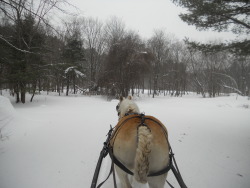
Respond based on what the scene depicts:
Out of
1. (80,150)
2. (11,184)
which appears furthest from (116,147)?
(80,150)

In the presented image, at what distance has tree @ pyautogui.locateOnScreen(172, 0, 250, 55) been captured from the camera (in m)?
4.06

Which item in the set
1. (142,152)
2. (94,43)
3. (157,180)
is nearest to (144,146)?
(142,152)

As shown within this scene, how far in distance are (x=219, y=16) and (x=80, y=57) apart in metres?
23.1

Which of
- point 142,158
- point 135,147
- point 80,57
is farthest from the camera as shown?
point 80,57

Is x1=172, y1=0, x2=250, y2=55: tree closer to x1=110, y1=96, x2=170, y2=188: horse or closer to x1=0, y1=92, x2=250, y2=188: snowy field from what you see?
x1=0, y1=92, x2=250, y2=188: snowy field

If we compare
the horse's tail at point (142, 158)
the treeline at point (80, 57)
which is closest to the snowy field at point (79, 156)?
the horse's tail at point (142, 158)

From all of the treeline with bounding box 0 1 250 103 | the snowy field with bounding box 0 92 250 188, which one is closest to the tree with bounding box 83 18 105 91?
the treeline with bounding box 0 1 250 103

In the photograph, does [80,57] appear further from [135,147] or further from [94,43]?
[135,147]

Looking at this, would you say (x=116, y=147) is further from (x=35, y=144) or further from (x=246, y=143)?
(x=246, y=143)

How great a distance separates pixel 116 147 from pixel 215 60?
120 feet

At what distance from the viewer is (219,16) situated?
4453 millimetres

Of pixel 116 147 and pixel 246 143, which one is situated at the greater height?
pixel 116 147

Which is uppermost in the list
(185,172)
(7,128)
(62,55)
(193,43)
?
(62,55)

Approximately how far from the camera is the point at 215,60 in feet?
95.9
